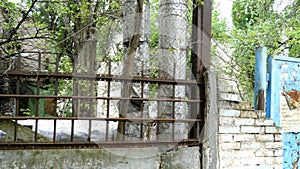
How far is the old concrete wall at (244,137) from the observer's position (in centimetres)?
272

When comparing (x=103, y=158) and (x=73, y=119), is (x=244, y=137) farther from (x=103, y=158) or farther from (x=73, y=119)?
(x=73, y=119)

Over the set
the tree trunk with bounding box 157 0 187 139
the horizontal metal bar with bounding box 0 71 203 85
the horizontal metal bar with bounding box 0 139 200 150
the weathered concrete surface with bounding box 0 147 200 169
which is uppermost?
the tree trunk with bounding box 157 0 187 139

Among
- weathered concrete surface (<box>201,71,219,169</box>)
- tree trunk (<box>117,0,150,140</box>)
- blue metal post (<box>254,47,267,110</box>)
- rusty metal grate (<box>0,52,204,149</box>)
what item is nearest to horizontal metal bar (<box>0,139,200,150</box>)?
rusty metal grate (<box>0,52,204,149</box>)

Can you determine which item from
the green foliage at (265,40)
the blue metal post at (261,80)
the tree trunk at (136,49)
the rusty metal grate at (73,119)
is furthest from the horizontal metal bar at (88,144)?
the green foliage at (265,40)

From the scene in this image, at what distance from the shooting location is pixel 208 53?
106 inches

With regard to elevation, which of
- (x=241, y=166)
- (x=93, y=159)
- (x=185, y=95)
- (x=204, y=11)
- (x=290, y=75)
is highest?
(x=204, y=11)

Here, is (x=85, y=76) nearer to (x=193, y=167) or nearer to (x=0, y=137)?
(x=0, y=137)

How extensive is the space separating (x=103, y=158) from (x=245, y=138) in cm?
141

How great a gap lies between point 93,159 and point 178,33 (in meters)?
2.25

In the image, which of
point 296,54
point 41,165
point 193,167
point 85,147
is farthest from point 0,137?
point 296,54

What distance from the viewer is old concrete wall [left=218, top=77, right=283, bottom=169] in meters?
2.72

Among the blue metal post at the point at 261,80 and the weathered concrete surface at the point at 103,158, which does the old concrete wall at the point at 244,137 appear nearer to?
the blue metal post at the point at 261,80

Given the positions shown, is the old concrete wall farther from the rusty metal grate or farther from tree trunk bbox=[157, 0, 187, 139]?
tree trunk bbox=[157, 0, 187, 139]

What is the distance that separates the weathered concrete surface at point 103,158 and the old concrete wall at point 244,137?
1.24 feet
